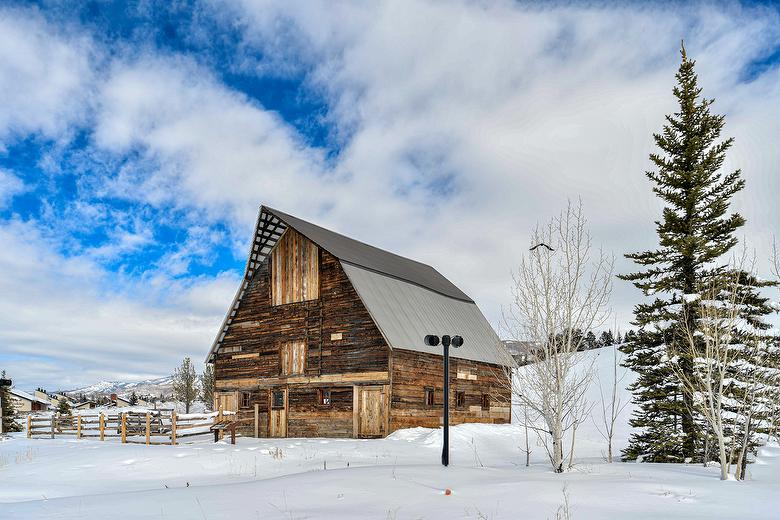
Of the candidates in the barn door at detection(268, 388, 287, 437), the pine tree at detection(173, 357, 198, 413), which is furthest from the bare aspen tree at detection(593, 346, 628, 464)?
the pine tree at detection(173, 357, 198, 413)

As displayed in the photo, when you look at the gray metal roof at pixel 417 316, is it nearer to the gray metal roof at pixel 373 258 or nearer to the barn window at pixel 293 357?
the gray metal roof at pixel 373 258

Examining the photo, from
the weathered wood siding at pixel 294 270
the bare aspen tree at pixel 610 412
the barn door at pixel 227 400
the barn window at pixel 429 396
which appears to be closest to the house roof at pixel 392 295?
the weathered wood siding at pixel 294 270

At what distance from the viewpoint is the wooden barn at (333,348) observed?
93.7ft

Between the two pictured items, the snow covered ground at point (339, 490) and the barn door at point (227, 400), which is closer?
the snow covered ground at point (339, 490)

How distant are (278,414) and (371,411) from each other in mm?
5756

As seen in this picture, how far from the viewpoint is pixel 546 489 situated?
36.7 ft

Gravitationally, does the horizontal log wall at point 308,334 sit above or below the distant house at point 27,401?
above

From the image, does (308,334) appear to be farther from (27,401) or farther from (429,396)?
(27,401)

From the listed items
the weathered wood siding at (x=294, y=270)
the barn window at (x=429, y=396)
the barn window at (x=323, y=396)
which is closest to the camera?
the barn window at (x=323, y=396)

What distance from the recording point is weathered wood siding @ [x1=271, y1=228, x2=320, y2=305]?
31.1 m

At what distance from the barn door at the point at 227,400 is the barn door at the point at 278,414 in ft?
9.74

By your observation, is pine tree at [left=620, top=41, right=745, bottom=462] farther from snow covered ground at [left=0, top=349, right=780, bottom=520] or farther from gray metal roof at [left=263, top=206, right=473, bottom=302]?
gray metal roof at [left=263, top=206, right=473, bottom=302]

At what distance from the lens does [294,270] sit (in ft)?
104

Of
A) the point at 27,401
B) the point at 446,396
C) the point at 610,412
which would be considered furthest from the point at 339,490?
the point at 27,401
